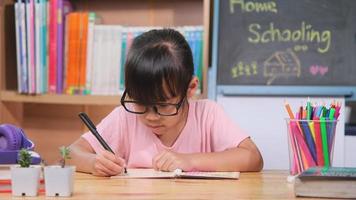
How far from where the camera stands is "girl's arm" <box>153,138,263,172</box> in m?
1.16

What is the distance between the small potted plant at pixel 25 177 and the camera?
816 mm

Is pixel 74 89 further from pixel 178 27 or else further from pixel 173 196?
pixel 173 196

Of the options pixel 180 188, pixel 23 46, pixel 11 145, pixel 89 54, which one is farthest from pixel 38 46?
pixel 180 188

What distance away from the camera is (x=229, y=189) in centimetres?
93

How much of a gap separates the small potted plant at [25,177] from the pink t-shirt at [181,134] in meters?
0.60

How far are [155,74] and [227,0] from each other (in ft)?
3.04

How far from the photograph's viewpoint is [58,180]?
82 centimetres

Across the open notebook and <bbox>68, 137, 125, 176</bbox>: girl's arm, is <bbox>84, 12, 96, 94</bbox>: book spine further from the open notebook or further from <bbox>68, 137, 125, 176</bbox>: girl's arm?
the open notebook

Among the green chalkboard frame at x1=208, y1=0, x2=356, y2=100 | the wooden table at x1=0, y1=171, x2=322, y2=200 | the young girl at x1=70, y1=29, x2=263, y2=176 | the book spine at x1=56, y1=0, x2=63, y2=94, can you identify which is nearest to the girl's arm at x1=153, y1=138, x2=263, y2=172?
the young girl at x1=70, y1=29, x2=263, y2=176

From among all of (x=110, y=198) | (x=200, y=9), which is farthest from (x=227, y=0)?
(x=110, y=198)

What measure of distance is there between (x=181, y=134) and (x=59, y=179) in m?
0.69

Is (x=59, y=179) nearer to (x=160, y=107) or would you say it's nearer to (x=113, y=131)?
(x=160, y=107)

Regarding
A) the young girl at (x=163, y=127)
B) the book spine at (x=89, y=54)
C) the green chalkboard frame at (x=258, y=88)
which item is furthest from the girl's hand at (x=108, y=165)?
the book spine at (x=89, y=54)

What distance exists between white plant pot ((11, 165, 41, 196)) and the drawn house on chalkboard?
1.36 meters
